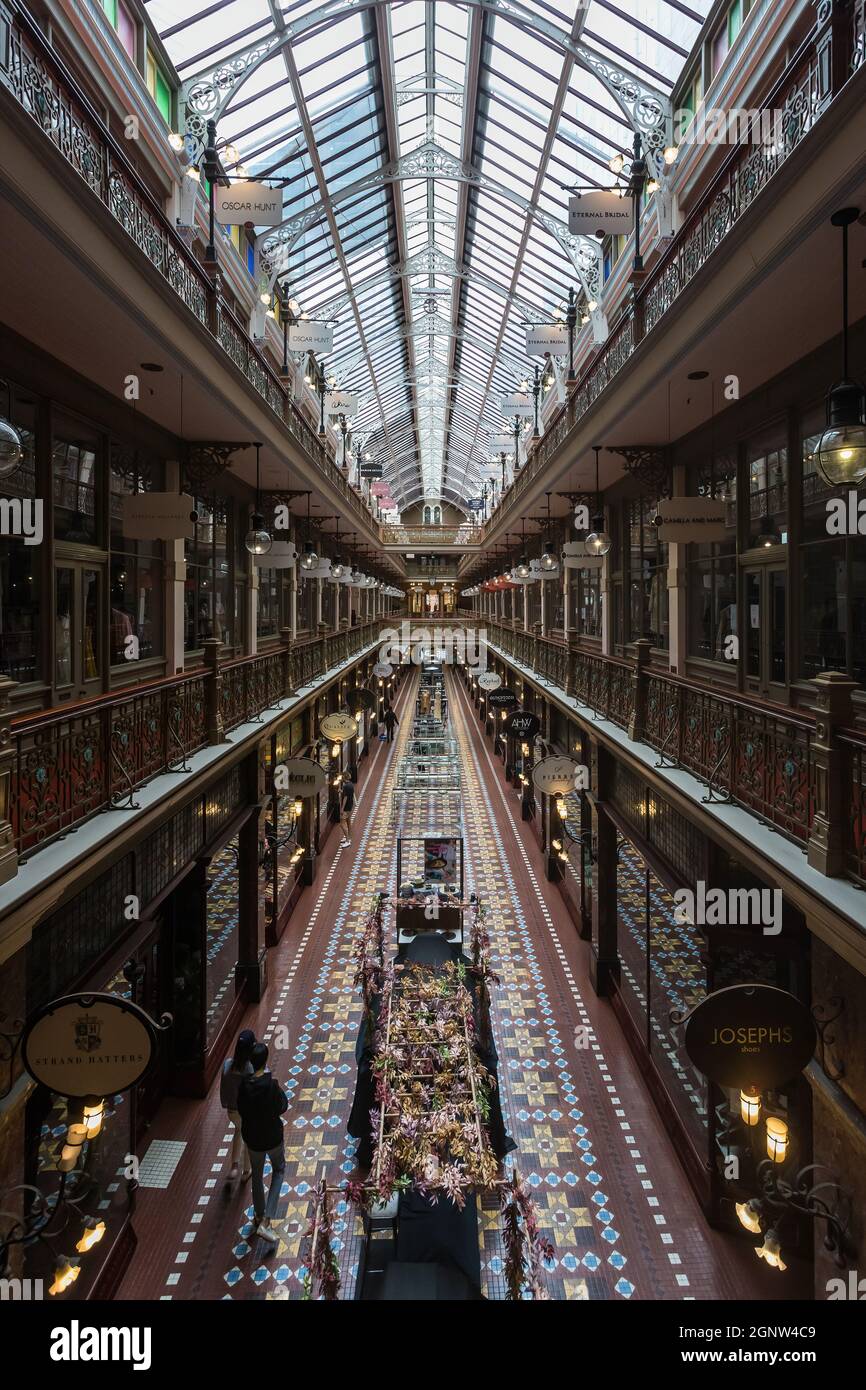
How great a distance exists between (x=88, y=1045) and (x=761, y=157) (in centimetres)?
685

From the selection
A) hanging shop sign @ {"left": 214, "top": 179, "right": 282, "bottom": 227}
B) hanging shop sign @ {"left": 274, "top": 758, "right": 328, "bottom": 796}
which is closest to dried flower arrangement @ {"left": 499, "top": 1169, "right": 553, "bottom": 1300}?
hanging shop sign @ {"left": 274, "top": 758, "right": 328, "bottom": 796}

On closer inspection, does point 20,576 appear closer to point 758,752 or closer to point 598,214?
point 758,752

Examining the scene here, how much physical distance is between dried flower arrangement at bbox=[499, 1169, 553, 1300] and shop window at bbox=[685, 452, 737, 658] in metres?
5.39

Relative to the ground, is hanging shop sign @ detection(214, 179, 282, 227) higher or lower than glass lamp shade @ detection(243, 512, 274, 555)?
higher

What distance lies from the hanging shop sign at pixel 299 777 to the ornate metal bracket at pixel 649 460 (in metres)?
6.15

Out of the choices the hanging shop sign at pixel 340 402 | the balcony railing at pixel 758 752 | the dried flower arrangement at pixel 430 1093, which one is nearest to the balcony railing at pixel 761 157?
the balcony railing at pixel 758 752

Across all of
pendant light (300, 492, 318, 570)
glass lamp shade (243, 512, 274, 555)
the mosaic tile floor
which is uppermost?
pendant light (300, 492, 318, 570)

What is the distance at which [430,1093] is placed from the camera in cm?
613

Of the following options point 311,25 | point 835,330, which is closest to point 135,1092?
point 835,330

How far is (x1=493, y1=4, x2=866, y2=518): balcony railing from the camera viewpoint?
376cm

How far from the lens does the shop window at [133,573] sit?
767 cm

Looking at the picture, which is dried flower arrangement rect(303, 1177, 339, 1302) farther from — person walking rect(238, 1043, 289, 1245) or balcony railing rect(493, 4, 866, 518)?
balcony railing rect(493, 4, 866, 518)

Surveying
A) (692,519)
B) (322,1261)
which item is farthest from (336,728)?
(322,1261)

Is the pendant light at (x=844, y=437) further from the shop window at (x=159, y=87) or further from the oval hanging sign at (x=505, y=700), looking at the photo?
the oval hanging sign at (x=505, y=700)
